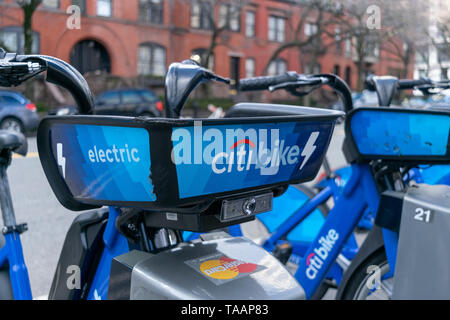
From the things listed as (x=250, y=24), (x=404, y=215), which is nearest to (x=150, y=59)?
(x=250, y=24)

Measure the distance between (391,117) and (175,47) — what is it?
86.4 feet

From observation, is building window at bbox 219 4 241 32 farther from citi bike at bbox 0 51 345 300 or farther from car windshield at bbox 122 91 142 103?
citi bike at bbox 0 51 345 300

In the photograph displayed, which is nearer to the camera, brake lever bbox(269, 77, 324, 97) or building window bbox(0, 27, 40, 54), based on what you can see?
brake lever bbox(269, 77, 324, 97)

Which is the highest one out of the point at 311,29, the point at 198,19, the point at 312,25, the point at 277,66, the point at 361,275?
the point at 198,19

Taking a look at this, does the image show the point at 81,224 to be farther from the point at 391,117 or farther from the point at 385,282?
the point at 385,282

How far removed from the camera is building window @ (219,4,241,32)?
22906 millimetres

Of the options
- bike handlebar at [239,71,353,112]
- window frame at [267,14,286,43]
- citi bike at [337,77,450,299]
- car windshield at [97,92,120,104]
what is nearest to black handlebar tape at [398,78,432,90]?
citi bike at [337,77,450,299]

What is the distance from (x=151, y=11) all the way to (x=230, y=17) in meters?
4.84

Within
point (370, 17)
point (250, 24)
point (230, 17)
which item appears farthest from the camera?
point (250, 24)

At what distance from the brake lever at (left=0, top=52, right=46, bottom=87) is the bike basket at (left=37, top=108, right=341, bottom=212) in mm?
161

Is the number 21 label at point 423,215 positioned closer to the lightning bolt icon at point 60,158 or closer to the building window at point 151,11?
the lightning bolt icon at point 60,158

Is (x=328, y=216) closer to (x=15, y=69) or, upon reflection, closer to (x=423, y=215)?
(x=423, y=215)

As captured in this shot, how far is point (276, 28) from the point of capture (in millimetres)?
31750

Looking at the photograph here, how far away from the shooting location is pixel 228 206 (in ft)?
3.68
